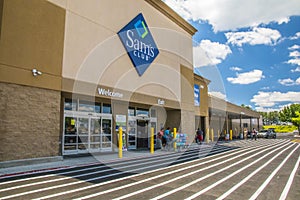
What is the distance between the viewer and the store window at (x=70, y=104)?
13.8m

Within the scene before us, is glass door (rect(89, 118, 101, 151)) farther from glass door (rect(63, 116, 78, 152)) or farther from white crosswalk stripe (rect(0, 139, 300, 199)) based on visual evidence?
white crosswalk stripe (rect(0, 139, 300, 199))

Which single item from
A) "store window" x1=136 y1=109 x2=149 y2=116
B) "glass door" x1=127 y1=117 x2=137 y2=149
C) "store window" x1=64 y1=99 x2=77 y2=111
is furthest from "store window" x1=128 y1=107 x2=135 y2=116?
"store window" x1=64 y1=99 x2=77 y2=111

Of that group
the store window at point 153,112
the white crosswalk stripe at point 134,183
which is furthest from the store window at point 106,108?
the white crosswalk stripe at point 134,183

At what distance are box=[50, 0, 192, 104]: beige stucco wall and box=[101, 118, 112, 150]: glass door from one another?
2.54 m

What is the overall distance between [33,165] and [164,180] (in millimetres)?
5832

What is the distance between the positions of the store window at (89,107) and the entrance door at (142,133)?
167 inches

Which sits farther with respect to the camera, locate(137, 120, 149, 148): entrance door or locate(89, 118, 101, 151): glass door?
locate(137, 120, 149, 148): entrance door

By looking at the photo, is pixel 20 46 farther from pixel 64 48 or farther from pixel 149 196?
pixel 149 196

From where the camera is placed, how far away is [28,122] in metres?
10.3

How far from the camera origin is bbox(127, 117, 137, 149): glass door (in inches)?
698

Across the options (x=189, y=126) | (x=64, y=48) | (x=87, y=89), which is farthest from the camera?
(x=189, y=126)

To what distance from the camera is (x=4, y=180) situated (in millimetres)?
7418

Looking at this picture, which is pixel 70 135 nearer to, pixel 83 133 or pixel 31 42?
pixel 83 133

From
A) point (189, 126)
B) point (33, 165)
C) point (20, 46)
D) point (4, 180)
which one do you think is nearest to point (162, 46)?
point (189, 126)
